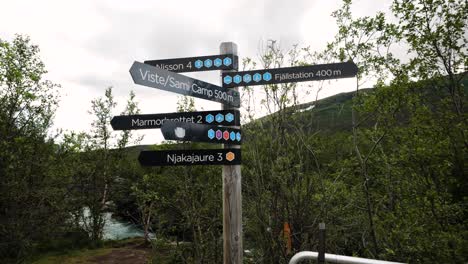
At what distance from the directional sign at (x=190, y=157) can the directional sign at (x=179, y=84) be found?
0.60 m

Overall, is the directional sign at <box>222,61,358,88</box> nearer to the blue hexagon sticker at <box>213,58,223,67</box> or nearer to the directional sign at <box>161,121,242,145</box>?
the blue hexagon sticker at <box>213,58,223,67</box>

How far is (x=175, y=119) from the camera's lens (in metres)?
3.58

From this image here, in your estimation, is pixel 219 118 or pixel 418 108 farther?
pixel 418 108

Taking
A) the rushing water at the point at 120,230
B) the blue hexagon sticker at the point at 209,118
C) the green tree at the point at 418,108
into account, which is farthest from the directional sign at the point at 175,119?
the rushing water at the point at 120,230

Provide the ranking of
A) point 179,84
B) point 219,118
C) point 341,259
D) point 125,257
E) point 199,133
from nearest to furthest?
point 341,259 → point 199,133 → point 179,84 → point 219,118 → point 125,257

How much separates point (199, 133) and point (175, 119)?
1.45ft

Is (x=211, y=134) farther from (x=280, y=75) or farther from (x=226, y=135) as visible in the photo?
(x=280, y=75)

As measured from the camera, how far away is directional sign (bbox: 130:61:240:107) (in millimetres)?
3033

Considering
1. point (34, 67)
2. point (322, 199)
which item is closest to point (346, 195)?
point (322, 199)

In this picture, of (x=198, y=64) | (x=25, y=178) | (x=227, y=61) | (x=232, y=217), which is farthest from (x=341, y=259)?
(x=25, y=178)

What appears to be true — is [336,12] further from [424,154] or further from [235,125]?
[235,125]

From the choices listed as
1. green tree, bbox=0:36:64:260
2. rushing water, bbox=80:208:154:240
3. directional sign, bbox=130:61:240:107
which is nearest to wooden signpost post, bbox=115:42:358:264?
directional sign, bbox=130:61:240:107

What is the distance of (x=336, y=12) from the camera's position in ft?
21.6

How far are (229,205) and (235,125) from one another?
0.90 meters
